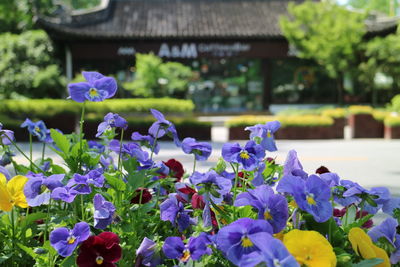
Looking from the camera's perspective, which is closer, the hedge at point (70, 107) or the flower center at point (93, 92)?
the flower center at point (93, 92)

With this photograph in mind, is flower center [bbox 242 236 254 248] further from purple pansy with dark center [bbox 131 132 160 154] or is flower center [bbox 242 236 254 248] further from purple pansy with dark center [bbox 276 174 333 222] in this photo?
purple pansy with dark center [bbox 131 132 160 154]

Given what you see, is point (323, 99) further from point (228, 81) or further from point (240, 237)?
point (240, 237)

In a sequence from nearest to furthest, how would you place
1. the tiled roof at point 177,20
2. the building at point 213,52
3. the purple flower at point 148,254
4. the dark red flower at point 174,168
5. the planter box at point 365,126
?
the purple flower at point 148,254 → the dark red flower at point 174,168 → the planter box at point 365,126 → the tiled roof at point 177,20 → the building at point 213,52

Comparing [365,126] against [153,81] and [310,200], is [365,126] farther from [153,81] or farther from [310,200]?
[310,200]

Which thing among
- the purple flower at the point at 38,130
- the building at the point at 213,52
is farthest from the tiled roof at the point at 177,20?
the purple flower at the point at 38,130

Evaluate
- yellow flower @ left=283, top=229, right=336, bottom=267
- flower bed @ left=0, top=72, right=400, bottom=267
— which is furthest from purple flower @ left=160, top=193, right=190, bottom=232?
yellow flower @ left=283, top=229, right=336, bottom=267

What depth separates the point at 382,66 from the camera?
22.2 meters

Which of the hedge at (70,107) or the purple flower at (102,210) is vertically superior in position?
the purple flower at (102,210)

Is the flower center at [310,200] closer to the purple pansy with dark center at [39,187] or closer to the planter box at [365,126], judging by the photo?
the purple pansy with dark center at [39,187]

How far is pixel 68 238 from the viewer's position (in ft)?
4.64

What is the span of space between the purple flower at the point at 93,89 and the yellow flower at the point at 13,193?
0.98ft

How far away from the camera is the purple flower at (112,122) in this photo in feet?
6.41

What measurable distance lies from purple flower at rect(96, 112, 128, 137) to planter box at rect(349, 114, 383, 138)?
13397mm

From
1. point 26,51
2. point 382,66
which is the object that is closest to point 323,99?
point 382,66
